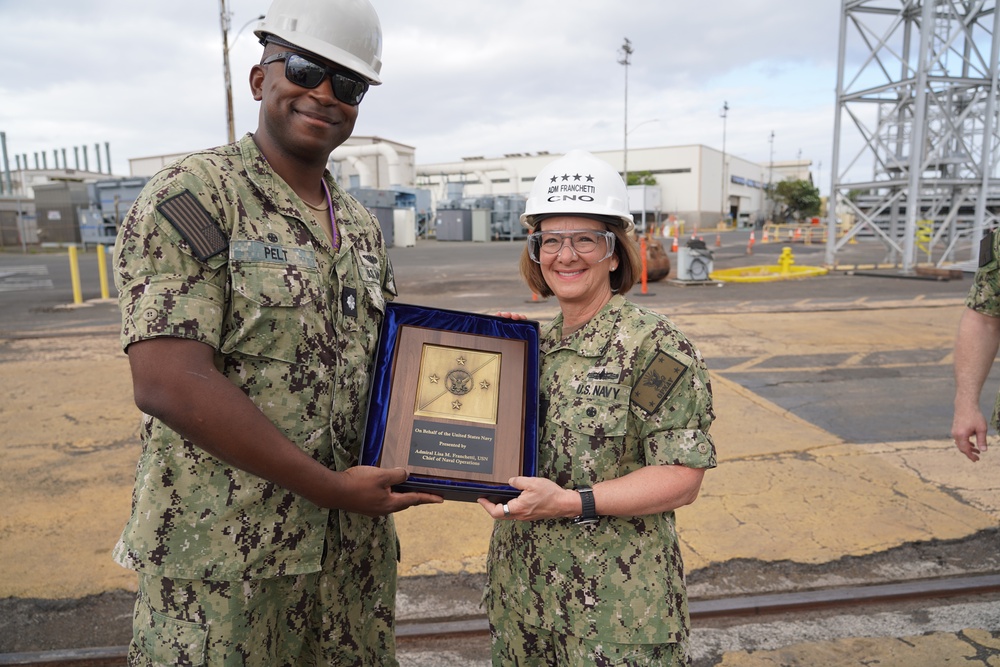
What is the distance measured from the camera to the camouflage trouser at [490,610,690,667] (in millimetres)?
1702

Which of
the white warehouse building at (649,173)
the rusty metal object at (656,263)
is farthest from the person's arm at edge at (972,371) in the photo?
the white warehouse building at (649,173)

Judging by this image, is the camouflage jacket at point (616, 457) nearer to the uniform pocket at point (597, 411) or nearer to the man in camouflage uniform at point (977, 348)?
the uniform pocket at point (597, 411)

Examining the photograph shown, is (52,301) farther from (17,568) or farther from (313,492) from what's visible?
(313,492)

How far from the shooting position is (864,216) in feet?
54.2

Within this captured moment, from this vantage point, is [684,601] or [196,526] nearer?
[196,526]

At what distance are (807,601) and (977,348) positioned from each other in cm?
129

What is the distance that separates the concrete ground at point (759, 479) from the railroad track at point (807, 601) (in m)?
0.15

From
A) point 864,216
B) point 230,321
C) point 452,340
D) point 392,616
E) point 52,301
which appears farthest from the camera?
point 864,216

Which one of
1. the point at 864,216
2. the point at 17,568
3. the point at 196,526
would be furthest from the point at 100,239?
the point at 196,526

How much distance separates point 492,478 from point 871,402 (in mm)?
5582

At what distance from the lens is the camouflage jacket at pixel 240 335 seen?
1.46m

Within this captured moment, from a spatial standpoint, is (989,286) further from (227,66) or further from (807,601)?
(227,66)

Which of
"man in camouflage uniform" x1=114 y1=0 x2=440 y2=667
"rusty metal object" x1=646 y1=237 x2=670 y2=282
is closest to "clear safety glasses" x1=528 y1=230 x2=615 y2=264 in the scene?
"man in camouflage uniform" x1=114 y1=0 x2=440 y2=667

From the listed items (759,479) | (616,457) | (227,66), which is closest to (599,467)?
(616,457)
